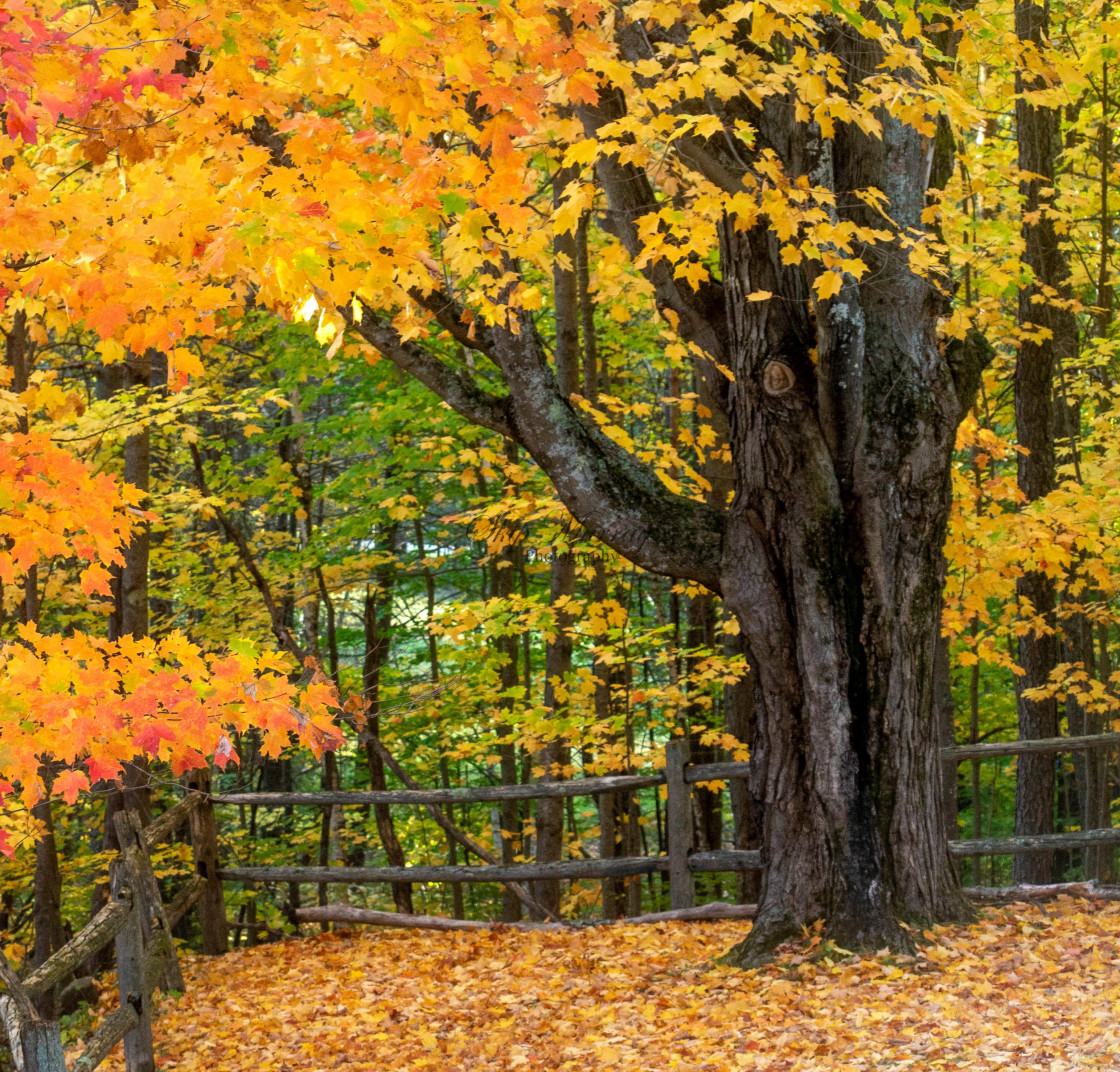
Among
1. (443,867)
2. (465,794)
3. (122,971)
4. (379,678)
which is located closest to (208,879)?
(443,867)

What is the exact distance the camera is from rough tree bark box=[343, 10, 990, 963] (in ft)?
18.2

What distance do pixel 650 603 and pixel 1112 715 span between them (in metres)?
6.59

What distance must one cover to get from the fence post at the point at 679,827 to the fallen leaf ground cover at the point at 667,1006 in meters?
0.34

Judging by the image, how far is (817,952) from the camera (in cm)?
540

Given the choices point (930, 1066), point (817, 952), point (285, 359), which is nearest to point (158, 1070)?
point (817, 952)

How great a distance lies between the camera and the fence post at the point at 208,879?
782 cm

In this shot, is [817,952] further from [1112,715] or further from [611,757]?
[1112,715]

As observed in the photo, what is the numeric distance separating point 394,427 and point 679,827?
20.9ft

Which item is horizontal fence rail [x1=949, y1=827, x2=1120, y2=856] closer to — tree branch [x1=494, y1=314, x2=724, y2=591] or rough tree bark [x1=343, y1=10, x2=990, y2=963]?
rough tree bark [x1=343, y1=10, x2=990, y2=963]

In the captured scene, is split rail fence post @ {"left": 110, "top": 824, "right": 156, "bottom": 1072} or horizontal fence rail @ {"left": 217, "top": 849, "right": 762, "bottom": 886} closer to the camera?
split rail fence post @ {"left": 110, "top": 824, "right": 156, "bottom": 1072}

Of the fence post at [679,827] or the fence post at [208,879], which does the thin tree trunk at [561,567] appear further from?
the fence post at [208,879]

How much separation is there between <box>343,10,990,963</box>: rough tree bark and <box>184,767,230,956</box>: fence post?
391cm

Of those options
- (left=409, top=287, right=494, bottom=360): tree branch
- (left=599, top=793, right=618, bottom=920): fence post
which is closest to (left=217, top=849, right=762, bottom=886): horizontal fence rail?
(left=599, top=793, right=618, bottom=920): fence post

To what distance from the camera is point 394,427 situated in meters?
12.3
